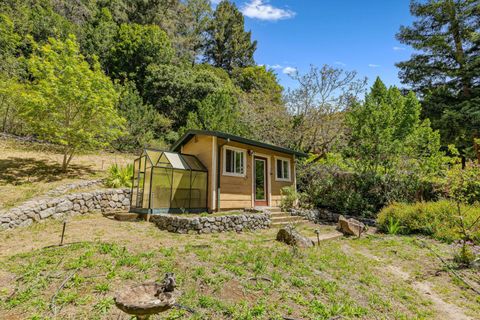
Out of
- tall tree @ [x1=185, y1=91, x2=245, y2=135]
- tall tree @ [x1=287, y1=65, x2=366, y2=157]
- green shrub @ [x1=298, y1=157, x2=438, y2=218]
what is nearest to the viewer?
green shrub @ [x1=298, y1=157, x2=438, y2=218]

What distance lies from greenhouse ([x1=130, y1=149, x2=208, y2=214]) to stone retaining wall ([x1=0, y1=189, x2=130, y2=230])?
3.16ft

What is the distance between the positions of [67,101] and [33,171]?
10.9 ft

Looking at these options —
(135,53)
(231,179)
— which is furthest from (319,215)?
(135,53)

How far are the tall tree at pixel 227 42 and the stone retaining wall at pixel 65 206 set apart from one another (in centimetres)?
2717

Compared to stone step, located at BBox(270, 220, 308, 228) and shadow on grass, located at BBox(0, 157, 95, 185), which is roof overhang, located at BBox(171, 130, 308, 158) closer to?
stone step, located at BBox(270, 220, 308, 228)

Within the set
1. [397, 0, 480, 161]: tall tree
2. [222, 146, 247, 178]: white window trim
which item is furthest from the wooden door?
[397, 0, 480, 161]: tall tree

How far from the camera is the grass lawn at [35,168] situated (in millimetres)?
8633

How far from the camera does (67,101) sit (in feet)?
34.0

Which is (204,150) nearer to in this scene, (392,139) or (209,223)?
(209,223)

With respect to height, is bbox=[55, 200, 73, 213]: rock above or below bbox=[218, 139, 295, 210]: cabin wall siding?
below

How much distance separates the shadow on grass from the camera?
9454mm

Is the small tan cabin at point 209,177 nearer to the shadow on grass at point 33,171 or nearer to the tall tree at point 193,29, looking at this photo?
the shadow on grass at point 33,171

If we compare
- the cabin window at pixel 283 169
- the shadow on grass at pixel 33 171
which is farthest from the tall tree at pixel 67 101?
the cabin window at pixel 283 169

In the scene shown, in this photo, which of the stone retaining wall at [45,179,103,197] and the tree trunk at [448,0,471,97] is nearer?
the stone retaining wall at [45,179,103,197]
